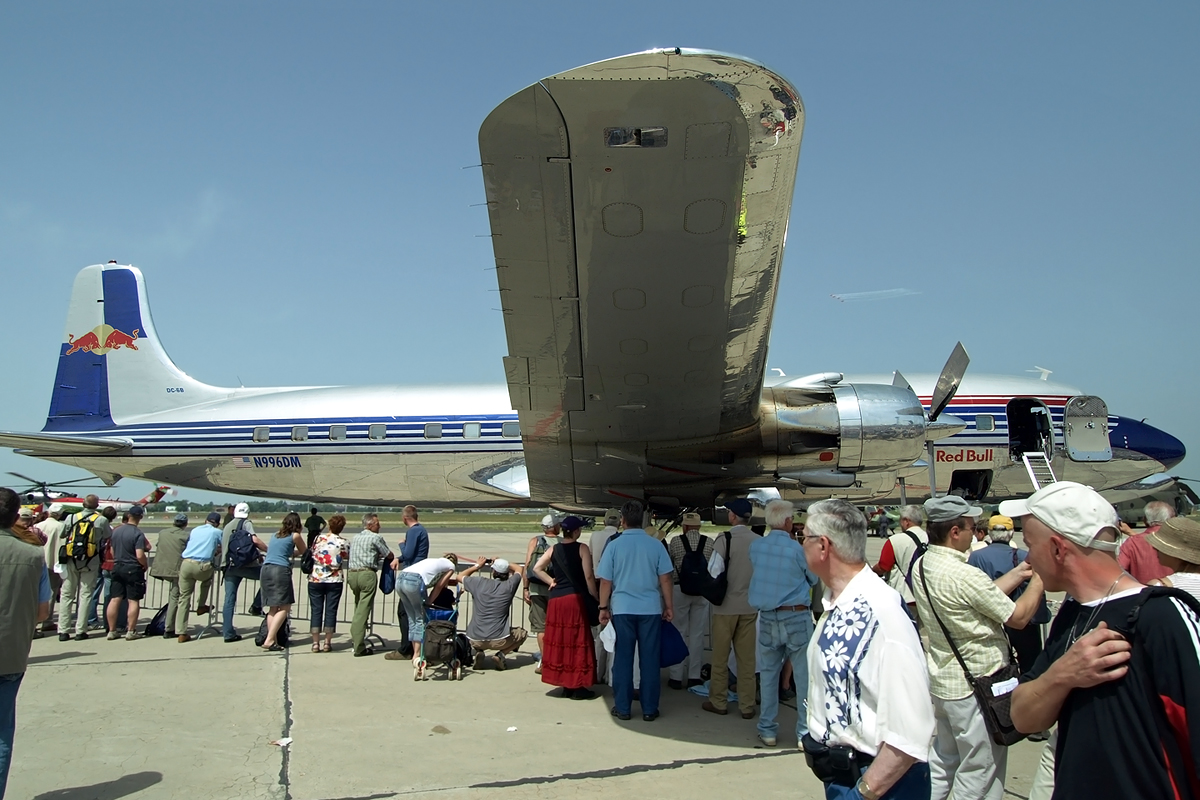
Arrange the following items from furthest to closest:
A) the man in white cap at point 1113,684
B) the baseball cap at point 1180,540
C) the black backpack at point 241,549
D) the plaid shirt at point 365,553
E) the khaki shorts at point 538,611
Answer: the black backpack at point 241,549
the plaid shirt at point 365,553
the khaki shorts at point 538,611
the baseball cap at point 1180,540
the man in white cap at point 1113,684

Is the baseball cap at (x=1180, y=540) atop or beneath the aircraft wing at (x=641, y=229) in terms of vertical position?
beneath

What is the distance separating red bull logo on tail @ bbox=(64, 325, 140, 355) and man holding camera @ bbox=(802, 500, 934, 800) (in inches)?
758

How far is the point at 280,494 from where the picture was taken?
56.2 feet

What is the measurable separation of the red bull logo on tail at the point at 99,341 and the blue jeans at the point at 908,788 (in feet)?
63.7

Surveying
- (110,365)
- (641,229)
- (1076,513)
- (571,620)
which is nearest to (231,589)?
(571,620)

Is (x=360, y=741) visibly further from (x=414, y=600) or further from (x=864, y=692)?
(x=864, y=692)

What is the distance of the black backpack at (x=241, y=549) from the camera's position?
964 centimetres

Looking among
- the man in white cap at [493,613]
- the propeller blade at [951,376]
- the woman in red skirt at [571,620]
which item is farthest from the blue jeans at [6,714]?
the propeller blade at [951,376]

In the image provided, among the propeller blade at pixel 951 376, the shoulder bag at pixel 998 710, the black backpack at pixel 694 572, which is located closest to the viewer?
the shoulder bag at pixel 998 710

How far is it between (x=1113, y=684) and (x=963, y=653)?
6.80 feet

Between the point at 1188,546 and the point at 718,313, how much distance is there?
131 inches

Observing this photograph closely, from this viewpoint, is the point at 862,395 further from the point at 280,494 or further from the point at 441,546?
the point at 441,546

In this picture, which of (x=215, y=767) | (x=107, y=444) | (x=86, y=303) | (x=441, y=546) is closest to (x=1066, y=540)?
(x=215, y=767)

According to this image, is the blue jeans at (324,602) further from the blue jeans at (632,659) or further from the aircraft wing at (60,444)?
the aircraft wing at (60,444)
